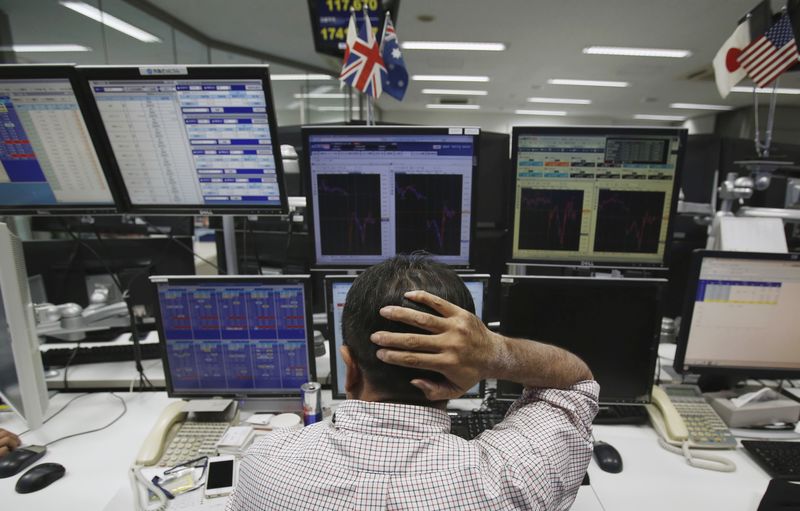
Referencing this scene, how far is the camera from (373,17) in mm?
2764

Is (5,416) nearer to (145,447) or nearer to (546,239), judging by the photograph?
(145,447)

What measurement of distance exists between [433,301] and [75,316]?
1.42 metres

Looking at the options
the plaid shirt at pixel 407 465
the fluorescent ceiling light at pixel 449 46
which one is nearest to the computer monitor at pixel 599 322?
the plaid shirt at pixel 407 465

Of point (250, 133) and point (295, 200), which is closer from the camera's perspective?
point (250, 133)

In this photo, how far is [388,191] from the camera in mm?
1144

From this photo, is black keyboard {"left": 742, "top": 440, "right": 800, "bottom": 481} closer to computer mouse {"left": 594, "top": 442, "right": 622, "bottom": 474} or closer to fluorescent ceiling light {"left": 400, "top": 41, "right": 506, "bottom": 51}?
computer mouse {"left": 594, "top": 442, "right": 622, "bottom": 474}

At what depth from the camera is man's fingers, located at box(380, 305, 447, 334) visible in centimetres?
59

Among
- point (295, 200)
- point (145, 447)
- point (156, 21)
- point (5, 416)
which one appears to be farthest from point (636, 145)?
point (156, 21)

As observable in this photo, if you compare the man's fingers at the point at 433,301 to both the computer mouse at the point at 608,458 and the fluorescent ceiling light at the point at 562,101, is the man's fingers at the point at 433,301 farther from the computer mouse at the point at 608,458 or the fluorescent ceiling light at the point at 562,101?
the fluorescent ceiling light at the point at 562,101

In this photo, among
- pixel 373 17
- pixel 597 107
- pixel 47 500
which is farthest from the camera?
pixel 597 107

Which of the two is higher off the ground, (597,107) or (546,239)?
(597,107)

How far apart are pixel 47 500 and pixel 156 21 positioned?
5.05 meters

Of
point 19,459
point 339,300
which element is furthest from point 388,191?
point 19,459

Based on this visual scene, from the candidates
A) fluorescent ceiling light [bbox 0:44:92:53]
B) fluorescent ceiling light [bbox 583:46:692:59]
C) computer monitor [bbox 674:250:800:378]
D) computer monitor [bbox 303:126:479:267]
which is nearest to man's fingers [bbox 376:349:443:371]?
computer monitor [bbox 303:126:479:267]
